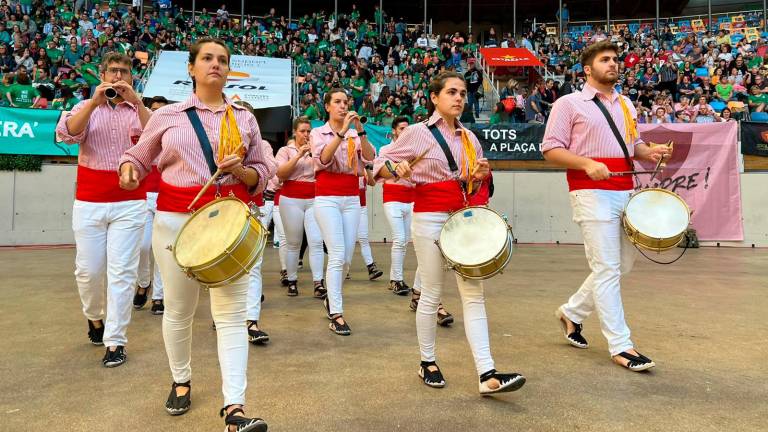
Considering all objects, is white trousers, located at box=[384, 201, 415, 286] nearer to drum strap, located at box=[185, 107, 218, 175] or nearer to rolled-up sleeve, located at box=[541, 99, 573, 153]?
rolled-up sleeve, located at box=[541, 99, 573, 153]

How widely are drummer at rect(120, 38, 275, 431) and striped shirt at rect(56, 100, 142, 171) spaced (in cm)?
124

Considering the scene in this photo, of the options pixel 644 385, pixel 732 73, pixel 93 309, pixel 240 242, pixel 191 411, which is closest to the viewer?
pixel 240 242

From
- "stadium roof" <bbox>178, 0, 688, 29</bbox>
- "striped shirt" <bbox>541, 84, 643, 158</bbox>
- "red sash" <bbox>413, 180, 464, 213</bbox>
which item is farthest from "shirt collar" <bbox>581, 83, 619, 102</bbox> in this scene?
"stadium roof" <bbox>178, 0, 688, 29</bbox>

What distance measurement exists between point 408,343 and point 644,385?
5.73 feet

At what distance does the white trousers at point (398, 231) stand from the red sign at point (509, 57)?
15.0 meters

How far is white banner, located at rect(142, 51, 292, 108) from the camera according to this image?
13.9 m

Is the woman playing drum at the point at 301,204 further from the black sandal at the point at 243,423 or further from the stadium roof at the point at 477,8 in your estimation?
the stadium roof at the point at 477,8

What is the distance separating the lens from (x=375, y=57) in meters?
20.8

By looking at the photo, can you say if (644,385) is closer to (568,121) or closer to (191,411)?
(568,121)

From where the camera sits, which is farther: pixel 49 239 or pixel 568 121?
pixel 49 239

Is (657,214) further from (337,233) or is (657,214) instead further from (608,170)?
(337,233)

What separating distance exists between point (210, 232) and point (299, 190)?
3625mm

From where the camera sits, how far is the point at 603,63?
13.5 feet

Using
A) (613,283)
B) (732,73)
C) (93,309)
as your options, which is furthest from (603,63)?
(732,73)
